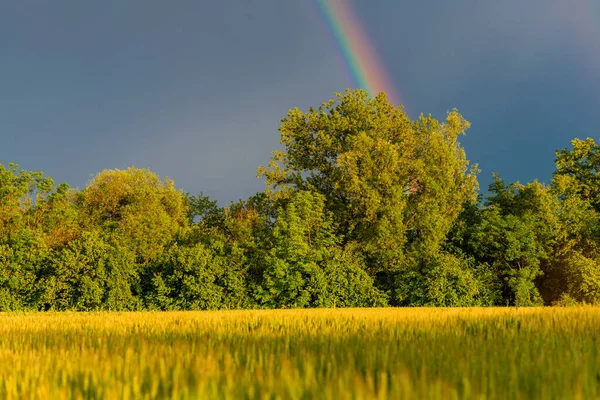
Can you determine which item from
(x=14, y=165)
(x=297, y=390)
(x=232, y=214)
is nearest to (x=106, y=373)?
(x=297, y=390)

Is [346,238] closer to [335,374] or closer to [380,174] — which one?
[380,174]

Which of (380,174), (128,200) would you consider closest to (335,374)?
(380,174)

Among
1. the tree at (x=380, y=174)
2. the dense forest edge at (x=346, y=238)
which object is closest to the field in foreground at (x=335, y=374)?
the dense forest edge at (x=346, y=238)

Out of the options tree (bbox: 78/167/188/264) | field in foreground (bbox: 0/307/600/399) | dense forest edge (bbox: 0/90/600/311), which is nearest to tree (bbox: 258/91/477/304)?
dense forest edge (bbox: 0/90/600/311)

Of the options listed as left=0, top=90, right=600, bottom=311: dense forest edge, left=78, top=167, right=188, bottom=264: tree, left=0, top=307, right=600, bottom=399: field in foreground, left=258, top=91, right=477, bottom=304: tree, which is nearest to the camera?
left=0, top=307, right=600, bottom=399: field in foreground

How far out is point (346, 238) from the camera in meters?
29.8

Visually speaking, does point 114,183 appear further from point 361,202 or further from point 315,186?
point 361,202

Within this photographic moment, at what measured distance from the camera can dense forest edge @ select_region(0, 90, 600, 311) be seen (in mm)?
23344

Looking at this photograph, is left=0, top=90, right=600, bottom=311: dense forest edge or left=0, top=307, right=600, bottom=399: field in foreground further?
left=0, top=90, right=600, bottom=311: dense forest edge

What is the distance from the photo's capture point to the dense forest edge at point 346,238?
23.3m

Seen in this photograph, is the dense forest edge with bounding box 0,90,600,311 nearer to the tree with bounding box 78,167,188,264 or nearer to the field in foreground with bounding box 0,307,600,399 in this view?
the tree with bounding box 78,167,188,264

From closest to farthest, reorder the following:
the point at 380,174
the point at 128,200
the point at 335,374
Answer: the point at 335,374
the point at 380,174
the point at 128,200

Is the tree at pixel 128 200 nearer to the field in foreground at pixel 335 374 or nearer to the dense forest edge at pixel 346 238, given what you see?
the dense forest edge at pixel 346 238

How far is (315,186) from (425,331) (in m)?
26.7
